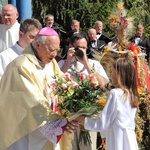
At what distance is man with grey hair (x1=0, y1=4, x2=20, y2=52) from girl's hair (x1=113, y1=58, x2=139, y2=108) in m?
2.35

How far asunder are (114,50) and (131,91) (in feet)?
6.03

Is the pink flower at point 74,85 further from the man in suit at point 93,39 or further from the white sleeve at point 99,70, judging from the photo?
the man in suit at point 93,39

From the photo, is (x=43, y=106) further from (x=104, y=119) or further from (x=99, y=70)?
(x=99, y=70)

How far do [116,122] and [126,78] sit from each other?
1.41 feet

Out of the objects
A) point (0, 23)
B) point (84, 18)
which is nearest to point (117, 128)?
point (0, 23)

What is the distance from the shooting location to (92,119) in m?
4.94

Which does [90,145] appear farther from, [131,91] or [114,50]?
[114,50]

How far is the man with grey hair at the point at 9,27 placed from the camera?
6.95 meters

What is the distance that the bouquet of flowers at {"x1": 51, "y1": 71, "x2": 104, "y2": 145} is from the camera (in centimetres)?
492

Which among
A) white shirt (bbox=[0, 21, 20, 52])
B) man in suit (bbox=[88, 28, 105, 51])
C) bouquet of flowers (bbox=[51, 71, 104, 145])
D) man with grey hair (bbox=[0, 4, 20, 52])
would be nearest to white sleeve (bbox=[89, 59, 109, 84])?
bouquet of flowers (bbox=[51, 71, 104, 145])

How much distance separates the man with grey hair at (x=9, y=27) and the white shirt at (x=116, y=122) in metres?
2.49

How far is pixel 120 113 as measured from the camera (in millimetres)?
4973

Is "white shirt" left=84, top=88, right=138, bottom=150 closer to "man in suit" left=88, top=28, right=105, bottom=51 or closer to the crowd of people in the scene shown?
the crowd of people

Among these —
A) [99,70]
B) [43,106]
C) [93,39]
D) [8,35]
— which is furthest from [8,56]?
[93,39]
